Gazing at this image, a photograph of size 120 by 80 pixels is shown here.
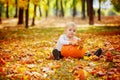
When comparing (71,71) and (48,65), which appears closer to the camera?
(71,71)

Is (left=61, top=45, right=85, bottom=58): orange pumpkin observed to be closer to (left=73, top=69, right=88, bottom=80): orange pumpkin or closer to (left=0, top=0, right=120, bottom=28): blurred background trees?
(left=73, top=69, right=88, bottom=80): orange pumpkin

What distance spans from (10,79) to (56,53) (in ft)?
8.30

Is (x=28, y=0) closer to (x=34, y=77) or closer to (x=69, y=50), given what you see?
(x=69, y=50)

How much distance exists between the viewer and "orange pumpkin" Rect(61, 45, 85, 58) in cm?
894

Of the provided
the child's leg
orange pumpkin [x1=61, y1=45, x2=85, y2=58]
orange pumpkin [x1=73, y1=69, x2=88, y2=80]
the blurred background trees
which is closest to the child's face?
orange pumpkin [x1=61, y1=45, x2=85, y2=58]

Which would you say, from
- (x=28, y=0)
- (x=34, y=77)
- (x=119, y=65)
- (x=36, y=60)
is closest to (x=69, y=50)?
(x=36, y=60)

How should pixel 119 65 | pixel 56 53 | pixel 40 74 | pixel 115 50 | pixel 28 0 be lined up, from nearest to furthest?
pixel 40 74 < pixel 119 65 < pixel 56 53 < pixel 115 50 < pixel 28 0

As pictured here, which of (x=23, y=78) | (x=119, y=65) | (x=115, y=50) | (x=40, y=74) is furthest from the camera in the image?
(x=115, y=50)

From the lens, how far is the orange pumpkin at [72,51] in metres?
8.94

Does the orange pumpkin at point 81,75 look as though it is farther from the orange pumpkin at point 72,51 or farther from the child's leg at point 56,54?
the orange pumpkin at point 72,51

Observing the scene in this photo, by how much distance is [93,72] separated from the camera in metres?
6.79

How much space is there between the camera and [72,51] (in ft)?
29.5

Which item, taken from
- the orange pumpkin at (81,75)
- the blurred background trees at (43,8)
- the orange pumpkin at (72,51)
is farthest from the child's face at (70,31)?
the blurred background trees at (43,8)

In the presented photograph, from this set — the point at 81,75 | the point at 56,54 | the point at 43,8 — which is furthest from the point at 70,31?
the point at 43,8
